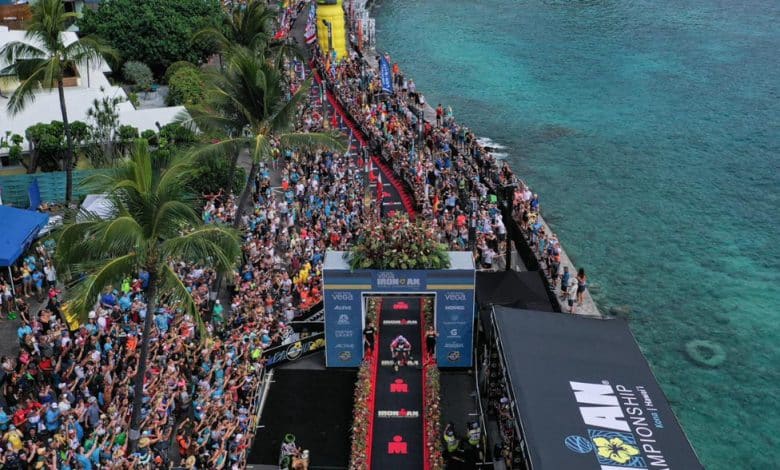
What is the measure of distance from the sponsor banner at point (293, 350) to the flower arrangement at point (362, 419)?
1913 mm

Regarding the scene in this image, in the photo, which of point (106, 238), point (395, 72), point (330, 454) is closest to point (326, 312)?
point (330, 454)

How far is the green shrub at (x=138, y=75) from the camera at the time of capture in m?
47.3

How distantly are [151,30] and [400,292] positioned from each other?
33.1 m

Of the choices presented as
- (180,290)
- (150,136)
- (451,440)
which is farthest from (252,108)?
(150,136)

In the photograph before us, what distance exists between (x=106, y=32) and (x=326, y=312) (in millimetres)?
33436

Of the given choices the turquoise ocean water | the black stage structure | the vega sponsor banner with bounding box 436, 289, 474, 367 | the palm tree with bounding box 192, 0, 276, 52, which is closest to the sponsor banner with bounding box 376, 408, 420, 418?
the black stage structure

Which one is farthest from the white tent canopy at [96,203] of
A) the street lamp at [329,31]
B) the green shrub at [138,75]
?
the street lamp at [329,31]

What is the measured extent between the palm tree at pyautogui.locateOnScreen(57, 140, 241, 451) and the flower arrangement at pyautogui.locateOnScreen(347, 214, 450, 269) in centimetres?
540

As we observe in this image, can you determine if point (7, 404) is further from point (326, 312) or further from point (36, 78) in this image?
point (36, 78)

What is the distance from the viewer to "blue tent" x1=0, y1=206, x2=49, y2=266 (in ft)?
85.5

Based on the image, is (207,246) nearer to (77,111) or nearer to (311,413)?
(311,413)

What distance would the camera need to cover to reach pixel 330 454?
65.9 feet

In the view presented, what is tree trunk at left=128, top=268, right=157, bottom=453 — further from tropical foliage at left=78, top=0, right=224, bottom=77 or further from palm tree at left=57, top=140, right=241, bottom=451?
tropical foliage at left=78, top=0, right=224, bottom=77

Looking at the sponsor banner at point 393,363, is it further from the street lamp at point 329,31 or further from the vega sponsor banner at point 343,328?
the street lamp at point 329,31
